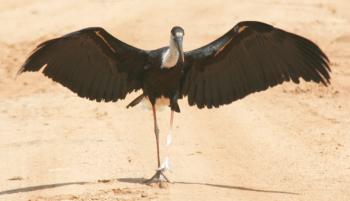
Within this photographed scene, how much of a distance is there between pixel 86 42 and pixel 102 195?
1947 millimetres

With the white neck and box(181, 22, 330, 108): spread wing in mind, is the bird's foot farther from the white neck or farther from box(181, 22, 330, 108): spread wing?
box(181, 22, 330, 108): spread wing

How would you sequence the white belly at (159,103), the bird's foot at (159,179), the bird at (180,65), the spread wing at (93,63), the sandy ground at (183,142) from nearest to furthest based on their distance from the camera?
the sandy ground at (183,142) < the bird's foot at (159,179) < the bird at (180,65) < the spread wing at (93,63) < the white belly at (159,103)

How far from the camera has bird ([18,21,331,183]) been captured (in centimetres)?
945

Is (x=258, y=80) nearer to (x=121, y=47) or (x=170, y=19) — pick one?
(x=121, y=47)

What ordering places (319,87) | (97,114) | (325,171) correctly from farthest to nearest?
(319,87), (97,114), (325,171)

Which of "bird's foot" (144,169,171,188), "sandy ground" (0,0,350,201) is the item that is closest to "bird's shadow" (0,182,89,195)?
"sandy ground" (0,0,350,201)

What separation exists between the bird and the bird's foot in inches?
0.4

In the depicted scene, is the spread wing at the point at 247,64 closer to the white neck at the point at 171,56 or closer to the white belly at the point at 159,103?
the white belly at the point at 159,103

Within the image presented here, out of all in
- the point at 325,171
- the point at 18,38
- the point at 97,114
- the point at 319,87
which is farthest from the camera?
the point at 18,38

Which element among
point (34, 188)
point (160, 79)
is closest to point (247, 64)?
point (160, 79)

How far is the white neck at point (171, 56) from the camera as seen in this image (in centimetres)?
924

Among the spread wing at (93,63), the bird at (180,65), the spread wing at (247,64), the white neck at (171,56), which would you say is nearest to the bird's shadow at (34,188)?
the bird at (180,65)

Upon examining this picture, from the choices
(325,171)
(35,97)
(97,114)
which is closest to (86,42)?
(325,171)

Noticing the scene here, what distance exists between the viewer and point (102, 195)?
27.9ft
